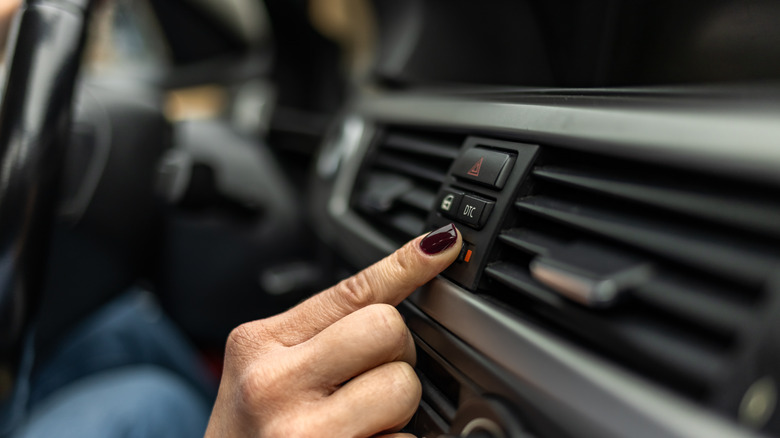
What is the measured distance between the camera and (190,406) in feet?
2.98

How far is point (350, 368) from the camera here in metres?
0.43

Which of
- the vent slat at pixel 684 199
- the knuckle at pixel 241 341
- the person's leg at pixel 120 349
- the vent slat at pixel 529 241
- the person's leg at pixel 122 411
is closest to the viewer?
the vent slat at pixel 684 199

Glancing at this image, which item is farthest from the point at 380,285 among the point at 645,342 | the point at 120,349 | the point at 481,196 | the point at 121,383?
the point at 120,349

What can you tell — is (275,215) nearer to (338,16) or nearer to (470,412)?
(338,16)

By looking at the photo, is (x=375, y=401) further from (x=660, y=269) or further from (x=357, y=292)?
(x=660, y=269)

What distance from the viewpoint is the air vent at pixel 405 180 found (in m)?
0.57

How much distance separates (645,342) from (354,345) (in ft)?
0.74

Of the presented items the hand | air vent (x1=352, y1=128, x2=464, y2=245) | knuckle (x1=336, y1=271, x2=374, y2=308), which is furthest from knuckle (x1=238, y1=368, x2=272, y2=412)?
air vent (x1=352, y1=128, x2=464, y2=245)

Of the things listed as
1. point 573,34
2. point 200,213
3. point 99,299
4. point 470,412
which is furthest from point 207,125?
point 470,412

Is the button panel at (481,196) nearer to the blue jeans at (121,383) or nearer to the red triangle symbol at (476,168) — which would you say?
the red triangle symbol at (476,168)

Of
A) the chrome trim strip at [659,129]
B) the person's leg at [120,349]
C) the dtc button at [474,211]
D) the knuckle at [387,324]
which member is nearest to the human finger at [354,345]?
the knuckle at [387,324]

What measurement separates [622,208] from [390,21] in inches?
25.8

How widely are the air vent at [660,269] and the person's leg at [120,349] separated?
3.28 feet

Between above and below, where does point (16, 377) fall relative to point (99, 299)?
above
